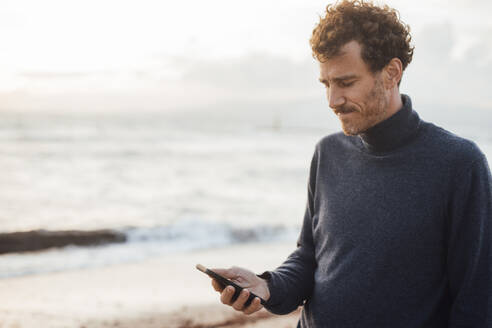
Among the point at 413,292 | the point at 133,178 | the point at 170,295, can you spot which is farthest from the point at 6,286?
the point at 133,178

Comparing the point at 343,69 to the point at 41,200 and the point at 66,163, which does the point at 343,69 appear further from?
the point at 66,163

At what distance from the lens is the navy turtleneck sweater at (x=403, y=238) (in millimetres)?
1696

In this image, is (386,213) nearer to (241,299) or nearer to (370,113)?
(370,113)

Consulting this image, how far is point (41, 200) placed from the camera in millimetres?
13750

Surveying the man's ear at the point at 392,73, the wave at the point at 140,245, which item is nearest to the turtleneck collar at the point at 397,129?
the man's ear at the point at 392,73

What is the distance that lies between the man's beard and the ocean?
6622 mm

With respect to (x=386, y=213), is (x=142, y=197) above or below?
below

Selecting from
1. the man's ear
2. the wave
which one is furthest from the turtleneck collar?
the wave

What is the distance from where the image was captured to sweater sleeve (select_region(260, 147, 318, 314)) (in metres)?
2.10

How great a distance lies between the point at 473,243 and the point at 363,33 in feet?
3.08

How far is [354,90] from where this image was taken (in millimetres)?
1923

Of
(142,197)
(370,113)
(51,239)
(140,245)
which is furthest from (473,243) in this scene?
(142,197)

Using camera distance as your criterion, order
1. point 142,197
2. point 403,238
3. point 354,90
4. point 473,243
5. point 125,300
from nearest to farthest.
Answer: point 473,243 → point 403,238 → point 354,90 → point 125,300 → point 142,197

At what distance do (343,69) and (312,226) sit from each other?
0.81 metres
